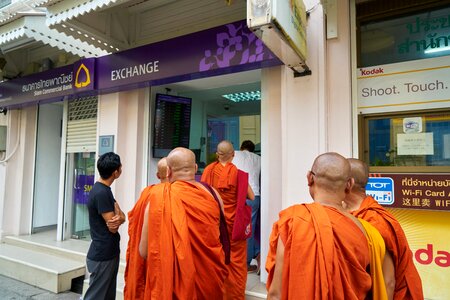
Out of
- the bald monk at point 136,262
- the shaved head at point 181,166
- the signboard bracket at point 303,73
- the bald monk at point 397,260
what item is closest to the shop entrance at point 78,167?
the bald monk at point 136,262

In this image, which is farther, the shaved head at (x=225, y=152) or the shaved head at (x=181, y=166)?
the shaved head at (x=225, y=152)

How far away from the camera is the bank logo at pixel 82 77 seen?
472 centimetres

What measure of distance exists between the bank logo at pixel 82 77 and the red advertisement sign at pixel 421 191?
427 cm

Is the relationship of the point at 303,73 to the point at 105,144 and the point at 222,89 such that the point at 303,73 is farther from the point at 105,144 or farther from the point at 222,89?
the point at 105,144

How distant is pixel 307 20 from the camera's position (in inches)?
126

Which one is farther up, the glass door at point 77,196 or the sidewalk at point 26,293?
the glass door at point 77,196

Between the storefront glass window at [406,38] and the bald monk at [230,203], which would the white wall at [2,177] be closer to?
the bald monk at [230,203]

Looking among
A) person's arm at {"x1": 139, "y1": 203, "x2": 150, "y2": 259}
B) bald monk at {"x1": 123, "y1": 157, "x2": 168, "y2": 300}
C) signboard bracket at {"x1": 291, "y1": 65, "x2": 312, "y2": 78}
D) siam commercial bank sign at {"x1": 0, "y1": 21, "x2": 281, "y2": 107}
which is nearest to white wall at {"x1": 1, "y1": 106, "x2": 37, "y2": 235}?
siam commercial bank sign at {"x1": 0, "y1": 21, "x2": 281, "y2": 107}

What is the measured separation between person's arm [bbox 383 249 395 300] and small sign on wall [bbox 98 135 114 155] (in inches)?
160

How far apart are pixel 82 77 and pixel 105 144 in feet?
3.63

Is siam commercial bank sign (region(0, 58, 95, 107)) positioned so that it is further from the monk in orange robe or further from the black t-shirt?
the monk in orange robe

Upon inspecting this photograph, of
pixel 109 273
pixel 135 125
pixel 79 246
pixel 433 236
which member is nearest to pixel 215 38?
pixel 135 125

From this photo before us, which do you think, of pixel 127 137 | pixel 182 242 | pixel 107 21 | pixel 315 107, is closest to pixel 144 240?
pixel 182 242

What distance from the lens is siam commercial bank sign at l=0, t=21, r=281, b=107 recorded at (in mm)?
3404
